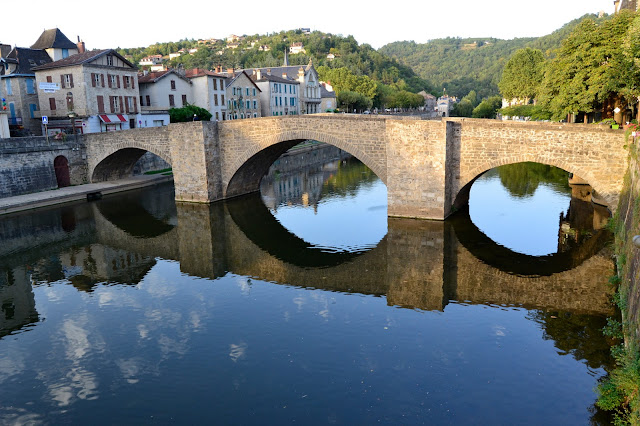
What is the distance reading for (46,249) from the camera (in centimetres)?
2195

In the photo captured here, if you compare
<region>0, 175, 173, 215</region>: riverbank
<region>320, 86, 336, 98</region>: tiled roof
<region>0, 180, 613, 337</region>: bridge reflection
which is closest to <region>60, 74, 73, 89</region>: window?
<region>0, 175, 173, 215</region>: riverbank

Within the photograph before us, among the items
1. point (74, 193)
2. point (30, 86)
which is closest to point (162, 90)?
point (30, 86)

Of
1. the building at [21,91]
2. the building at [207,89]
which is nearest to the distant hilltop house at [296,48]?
the building at [207,89]

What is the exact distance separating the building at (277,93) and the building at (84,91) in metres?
23.5

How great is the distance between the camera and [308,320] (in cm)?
1387

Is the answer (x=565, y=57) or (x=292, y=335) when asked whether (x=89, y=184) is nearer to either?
(x=292, y=335)

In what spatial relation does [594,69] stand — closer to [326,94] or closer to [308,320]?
[308,320]

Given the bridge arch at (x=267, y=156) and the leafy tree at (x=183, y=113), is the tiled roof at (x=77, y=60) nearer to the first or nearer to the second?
the leafy tree at (x=183, y=113)

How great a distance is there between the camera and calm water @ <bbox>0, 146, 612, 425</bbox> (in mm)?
10109

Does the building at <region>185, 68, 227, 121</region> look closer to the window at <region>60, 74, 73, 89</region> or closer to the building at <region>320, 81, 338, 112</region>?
the window at <region>60, 74, 73, 89</region>

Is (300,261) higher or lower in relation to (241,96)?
lower

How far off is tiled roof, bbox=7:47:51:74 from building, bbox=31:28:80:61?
34.8 inches

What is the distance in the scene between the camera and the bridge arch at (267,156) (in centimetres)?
2458

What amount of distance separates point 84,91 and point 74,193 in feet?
36.5
